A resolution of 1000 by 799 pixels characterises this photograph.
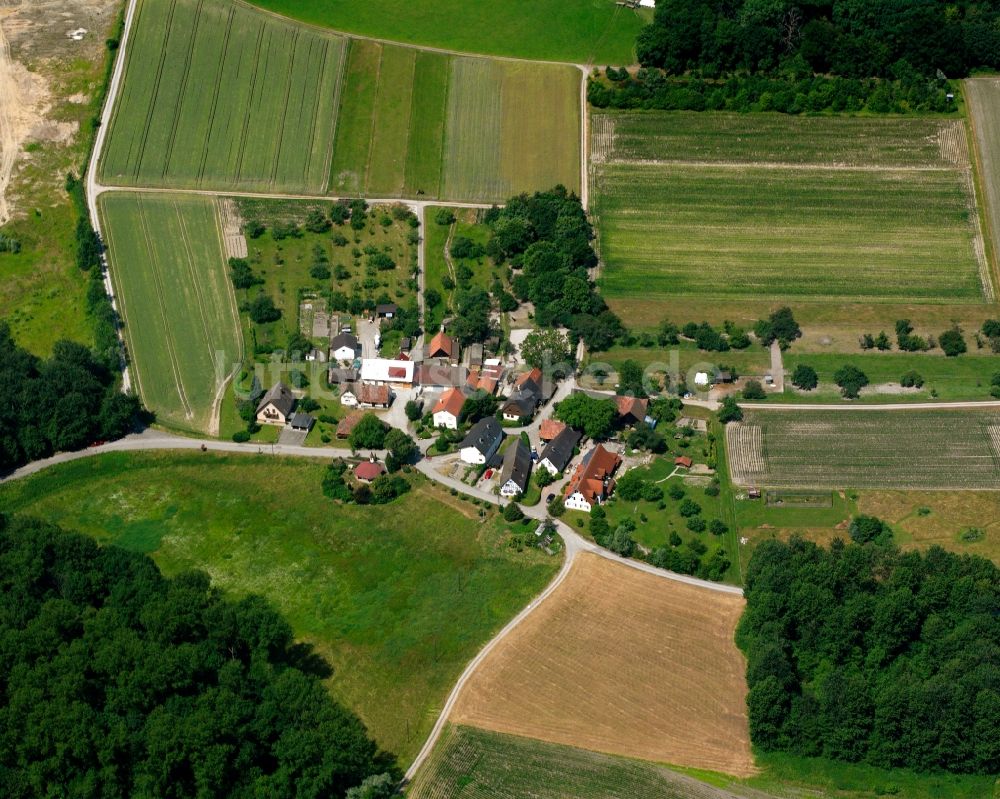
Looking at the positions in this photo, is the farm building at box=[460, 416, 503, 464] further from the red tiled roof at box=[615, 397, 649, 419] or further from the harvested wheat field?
the harvested wheat field

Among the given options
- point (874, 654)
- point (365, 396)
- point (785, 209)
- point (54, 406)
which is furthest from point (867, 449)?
point (54, 406)

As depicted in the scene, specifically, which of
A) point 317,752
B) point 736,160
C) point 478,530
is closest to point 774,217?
point 736,160

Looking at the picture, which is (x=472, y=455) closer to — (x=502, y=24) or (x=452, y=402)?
(x=452, y=402)

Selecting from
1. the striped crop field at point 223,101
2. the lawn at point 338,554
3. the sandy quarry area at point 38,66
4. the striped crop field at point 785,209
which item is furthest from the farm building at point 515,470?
the sandy quarry area at point 38,66

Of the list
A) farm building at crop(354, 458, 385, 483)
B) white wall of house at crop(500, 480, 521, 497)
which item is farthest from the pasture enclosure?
farm building at crop(354, 458, 385, 483)

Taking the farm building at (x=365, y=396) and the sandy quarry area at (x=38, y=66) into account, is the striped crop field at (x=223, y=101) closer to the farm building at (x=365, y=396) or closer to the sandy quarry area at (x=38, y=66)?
the sandy quarry area at (x=38, y=66)

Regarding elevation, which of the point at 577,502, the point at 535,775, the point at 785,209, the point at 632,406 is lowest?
the point at 535,775

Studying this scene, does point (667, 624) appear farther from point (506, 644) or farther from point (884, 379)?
point (884, 379)
